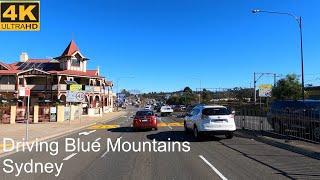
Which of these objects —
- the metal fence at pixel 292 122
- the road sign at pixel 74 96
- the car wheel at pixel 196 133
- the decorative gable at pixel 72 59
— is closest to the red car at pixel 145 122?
the metal fence at pixel 292 122

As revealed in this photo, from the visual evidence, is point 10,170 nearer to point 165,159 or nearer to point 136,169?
point 136,169

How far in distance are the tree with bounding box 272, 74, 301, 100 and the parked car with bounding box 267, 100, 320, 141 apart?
2184 inches

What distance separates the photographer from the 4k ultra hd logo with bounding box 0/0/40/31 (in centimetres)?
1568

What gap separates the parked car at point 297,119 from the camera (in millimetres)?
19641

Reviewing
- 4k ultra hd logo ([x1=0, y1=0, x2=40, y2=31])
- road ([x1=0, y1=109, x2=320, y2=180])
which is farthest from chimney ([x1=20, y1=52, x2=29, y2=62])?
4k ultra hd logo ([x1=0, y1=0, x2=40, y2=31])

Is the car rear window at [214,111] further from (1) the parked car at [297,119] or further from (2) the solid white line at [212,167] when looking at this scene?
(2) the solid white line at [212,167]

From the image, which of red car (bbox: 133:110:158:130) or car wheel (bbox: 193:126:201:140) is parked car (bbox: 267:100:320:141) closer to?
car wheel (bbox: 193:126:201:140)

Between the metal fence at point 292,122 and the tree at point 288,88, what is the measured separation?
53.6 metres

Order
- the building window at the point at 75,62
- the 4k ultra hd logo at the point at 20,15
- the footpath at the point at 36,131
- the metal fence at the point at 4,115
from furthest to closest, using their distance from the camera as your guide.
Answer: the building window at the point at 75,62 → the metal fence at the point at 4,115 → the footpath at the point at 36,131 → the 4k ultra hd logo at the point at 20,15

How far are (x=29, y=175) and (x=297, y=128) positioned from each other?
1276cm

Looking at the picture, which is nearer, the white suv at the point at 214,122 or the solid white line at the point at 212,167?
the solid white line at the point at 212,167

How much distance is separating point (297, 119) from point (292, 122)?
681 mm

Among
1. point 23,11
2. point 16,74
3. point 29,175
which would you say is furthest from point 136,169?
point 16,74

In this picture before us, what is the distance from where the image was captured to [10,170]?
12906 mm
